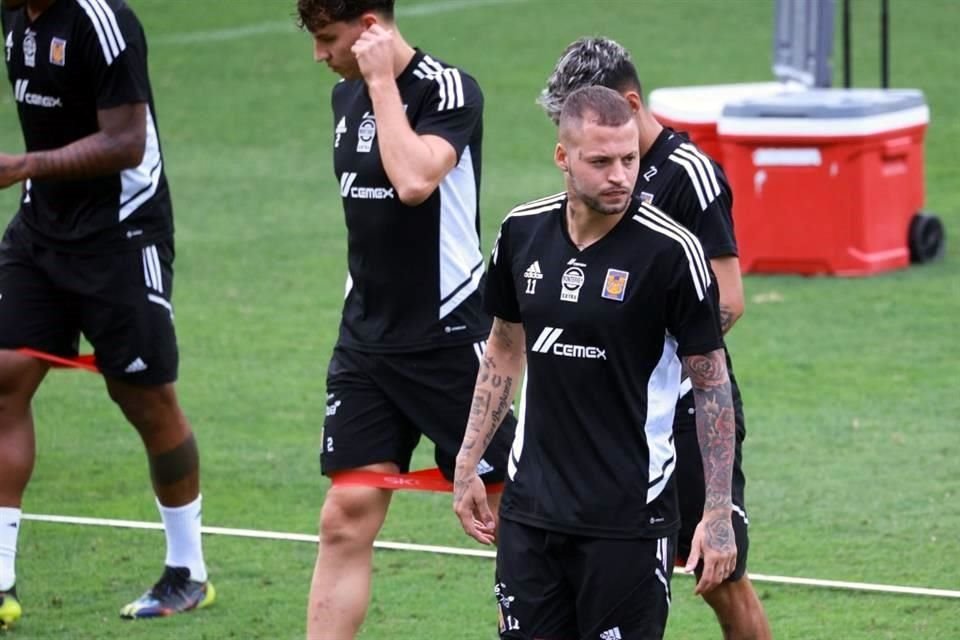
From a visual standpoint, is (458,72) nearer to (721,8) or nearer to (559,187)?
(559,187)

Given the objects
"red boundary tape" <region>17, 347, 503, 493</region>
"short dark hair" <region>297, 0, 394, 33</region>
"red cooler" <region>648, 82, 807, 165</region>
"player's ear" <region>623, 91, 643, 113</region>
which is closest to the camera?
"player's ear" <region>623, 91, 643, 113</region>

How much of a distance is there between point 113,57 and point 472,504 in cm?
223

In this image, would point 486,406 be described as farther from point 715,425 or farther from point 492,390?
point 715,425

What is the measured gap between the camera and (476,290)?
591 centimetres

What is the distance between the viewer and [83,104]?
6711mm

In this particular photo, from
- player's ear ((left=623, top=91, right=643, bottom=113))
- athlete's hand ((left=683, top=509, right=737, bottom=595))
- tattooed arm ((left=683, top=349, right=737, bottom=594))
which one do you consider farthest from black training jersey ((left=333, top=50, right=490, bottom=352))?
athlete's hand ((left=683, top=509, right=737, bottom=595))

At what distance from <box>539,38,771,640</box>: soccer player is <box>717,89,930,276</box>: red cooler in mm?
7218

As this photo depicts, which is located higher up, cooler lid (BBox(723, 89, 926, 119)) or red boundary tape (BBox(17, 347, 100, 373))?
red boundary tape (BBox(17, 347, 100, 373))

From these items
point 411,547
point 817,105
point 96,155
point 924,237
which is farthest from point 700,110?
point 96,155

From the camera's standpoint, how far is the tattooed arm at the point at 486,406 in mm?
5148

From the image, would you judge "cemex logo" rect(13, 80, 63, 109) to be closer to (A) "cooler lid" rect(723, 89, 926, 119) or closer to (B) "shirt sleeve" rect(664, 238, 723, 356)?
(B) "shirt sleeve" rect(664, 238, 723, 356)

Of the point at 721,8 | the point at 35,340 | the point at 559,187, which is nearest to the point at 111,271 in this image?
the point at 35,340

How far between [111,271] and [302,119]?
520 inches

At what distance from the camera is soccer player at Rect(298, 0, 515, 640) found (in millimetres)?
5766
